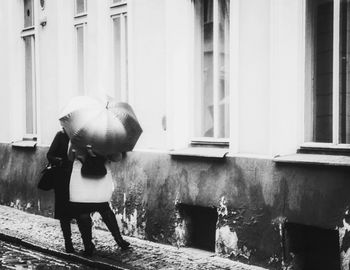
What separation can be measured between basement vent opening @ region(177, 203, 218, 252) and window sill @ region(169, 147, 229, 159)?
682mm

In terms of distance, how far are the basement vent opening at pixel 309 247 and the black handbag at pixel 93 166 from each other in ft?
7.32

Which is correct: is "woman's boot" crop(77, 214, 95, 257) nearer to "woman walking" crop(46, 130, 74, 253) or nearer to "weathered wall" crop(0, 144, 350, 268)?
"woman walking" crop(46, 130, 74, 253)

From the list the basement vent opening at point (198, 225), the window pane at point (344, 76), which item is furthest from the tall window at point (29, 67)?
the window pane at point (344, 76)

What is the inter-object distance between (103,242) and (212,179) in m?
1.81

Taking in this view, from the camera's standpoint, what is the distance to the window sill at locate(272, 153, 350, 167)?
21.1ft

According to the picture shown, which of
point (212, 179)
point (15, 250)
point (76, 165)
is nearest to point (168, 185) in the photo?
point (212, 179)

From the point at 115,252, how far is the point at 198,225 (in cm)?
119

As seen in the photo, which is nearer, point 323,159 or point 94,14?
point 323,159

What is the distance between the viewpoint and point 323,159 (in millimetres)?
6668

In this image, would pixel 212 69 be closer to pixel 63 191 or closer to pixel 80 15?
pixel 63 191

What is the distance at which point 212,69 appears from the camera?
862 centimetres

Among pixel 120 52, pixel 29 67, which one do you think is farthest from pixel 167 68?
pixel 29 67

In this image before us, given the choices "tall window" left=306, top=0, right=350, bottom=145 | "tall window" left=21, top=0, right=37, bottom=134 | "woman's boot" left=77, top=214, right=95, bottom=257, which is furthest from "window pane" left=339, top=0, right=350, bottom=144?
"tall window" left=21, top=0, right=37, bottom=134

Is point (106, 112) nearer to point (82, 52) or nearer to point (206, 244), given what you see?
point (206, 244)
